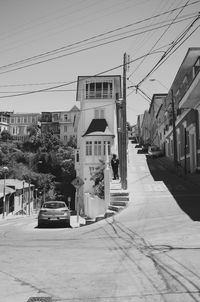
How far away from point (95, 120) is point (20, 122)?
9766cm

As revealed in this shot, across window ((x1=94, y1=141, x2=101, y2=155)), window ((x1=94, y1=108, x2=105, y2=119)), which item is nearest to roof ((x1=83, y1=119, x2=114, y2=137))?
window ((x1=94, y1=108, x2=105, y2=119))

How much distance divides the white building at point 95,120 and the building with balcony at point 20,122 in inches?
3522

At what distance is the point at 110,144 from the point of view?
45938 mm

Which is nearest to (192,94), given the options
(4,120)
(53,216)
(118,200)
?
(118,200)

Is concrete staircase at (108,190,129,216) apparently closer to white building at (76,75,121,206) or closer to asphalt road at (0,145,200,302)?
asphalt road at (0,145,200,302)

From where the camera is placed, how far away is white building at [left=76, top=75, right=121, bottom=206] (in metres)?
45.7

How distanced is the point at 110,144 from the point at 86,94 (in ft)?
24.5

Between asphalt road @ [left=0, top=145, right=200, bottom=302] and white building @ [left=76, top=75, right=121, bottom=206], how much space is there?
31966mm

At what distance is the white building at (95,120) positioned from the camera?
4569 centimetres

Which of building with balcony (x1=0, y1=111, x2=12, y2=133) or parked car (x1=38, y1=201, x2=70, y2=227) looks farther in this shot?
building with balcony (x1=0, y1=111, x2=12, y2=133)

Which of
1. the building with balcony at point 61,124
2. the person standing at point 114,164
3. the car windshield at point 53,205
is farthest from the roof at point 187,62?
the building with balcony at point 61,124

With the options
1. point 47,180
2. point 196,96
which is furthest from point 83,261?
point 47,180

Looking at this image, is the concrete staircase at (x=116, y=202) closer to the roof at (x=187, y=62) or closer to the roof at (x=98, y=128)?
the roof at (x=187, y=62)

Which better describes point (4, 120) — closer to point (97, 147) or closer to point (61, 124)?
point (61, 124)
